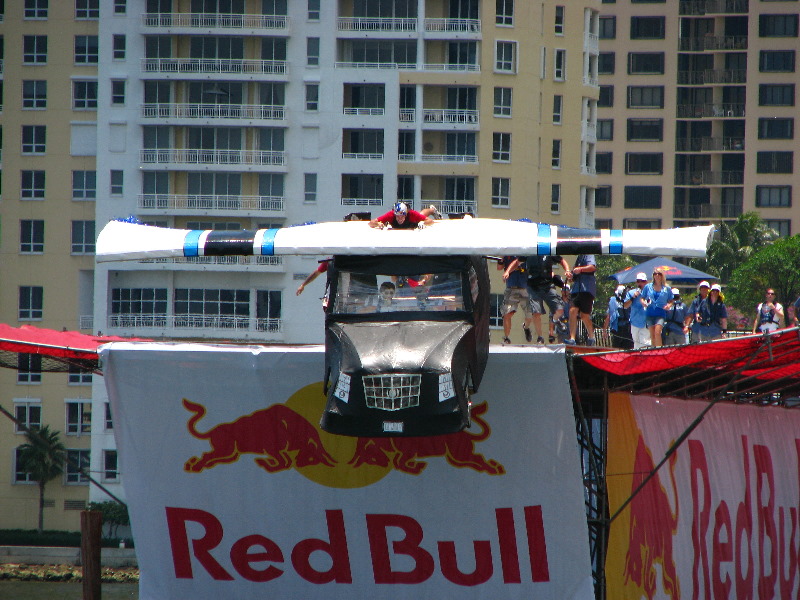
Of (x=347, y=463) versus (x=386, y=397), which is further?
(x=347, y=463)

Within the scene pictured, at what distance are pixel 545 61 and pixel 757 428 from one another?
45556mm

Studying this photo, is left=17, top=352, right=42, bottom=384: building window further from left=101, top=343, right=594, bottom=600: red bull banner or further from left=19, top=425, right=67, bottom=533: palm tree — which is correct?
left=19, top=425, right=67, bottom=533: palm tree

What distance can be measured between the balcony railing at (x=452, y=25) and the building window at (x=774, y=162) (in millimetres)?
37926

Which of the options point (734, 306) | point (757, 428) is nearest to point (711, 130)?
point (734, 306)

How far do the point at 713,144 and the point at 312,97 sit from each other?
4259 centimetres

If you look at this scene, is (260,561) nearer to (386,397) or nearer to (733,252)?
(386,397)

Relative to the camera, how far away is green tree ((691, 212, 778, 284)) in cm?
8212

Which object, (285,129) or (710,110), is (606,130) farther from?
(285,129)

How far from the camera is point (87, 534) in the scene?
20.9 metres

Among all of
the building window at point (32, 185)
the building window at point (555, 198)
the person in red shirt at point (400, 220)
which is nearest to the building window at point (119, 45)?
the building window at point (32, 185)

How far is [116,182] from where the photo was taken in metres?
67.3

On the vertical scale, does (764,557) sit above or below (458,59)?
below

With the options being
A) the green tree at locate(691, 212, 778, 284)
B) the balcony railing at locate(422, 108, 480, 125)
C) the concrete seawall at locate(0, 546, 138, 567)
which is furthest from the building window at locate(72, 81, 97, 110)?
the green tree at locate(691, 212, 778, 284)

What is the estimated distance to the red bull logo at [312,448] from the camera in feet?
63.6
